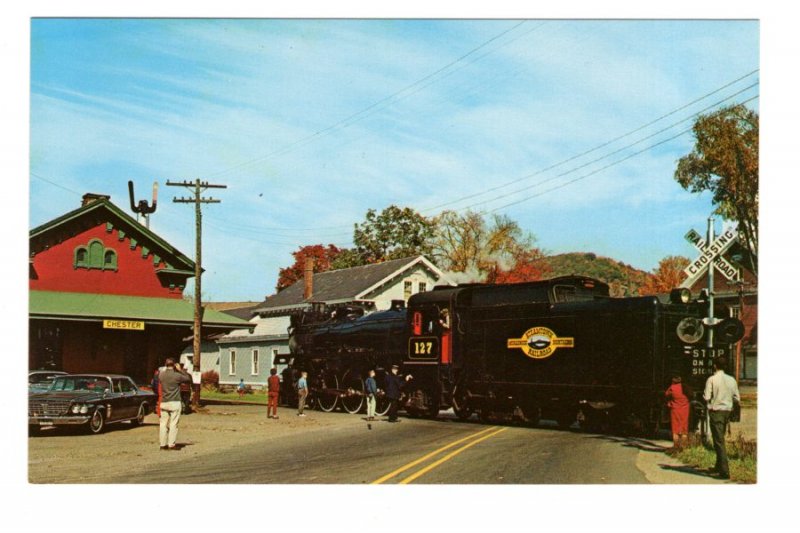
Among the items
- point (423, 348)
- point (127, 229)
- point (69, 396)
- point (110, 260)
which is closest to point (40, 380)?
point (69, 396)

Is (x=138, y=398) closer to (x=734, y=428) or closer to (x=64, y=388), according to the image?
(x=64, y=388)

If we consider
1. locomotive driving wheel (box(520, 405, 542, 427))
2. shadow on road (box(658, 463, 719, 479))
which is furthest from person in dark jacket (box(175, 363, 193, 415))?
shadow on road (box(658, 463, 719, 479))

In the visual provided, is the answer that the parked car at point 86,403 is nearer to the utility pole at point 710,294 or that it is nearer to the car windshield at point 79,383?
the car windshield at point 79,383

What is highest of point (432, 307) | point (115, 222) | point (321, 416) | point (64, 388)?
point (115, 222)

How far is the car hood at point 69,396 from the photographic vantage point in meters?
19.4

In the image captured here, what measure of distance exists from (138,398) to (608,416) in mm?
12109

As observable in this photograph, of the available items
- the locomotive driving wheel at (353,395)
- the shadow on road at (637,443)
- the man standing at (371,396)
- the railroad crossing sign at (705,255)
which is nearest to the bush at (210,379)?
the locomotive driving wheel at (353,395)

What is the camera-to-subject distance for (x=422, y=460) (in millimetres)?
15961

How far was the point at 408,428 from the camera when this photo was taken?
73.3ft

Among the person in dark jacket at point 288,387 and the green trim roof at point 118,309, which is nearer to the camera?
the green trim roof at point 118,309

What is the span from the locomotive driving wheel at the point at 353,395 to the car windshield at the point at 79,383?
9453 mm

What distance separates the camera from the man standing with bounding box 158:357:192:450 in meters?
17.4

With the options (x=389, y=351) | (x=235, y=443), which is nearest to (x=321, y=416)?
(x=389, y=351)

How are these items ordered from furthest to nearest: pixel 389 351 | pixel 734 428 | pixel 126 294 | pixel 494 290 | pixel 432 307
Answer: pixel 126 294 → pixel 389 351 → pixel 432 307 → pixel 494 290 → pixel 734 428
